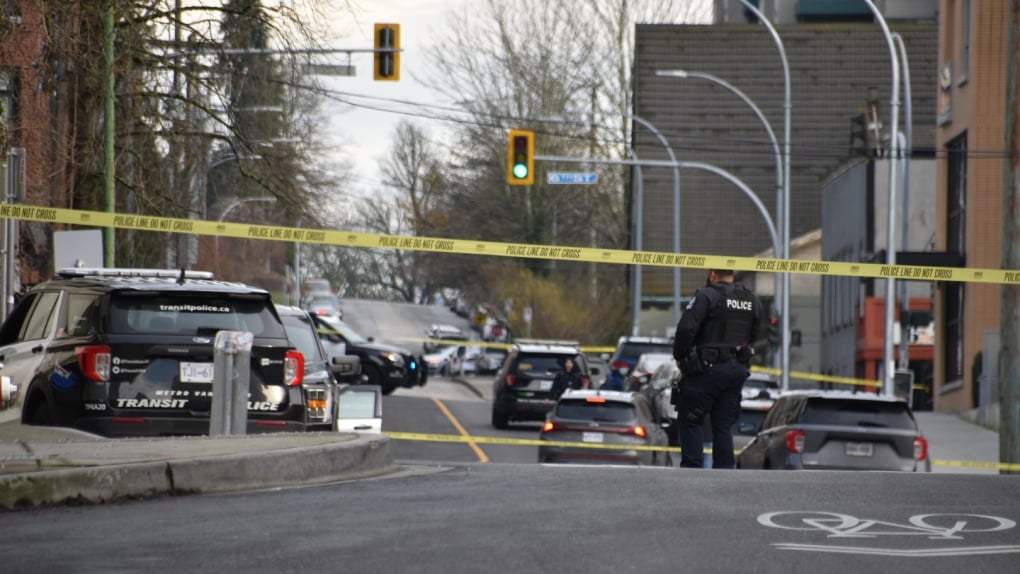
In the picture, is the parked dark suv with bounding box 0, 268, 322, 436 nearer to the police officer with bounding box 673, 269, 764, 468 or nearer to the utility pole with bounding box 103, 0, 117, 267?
the police officer with bounding box 673, 269, 764, 468

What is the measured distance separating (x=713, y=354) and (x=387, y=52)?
46.9ft

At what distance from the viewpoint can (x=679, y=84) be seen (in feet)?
229

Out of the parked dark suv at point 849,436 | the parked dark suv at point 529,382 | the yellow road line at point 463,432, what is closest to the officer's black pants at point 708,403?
the parked dark suv at point 849,436

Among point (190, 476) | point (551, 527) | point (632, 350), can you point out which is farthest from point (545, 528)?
point (632, 350)

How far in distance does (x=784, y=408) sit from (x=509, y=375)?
57.0 feet

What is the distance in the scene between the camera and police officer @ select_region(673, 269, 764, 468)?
1450 cm

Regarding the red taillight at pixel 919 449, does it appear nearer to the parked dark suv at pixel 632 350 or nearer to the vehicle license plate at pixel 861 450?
the vehicle license plate at pixel 861 450

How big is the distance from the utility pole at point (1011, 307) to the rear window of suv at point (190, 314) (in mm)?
10231

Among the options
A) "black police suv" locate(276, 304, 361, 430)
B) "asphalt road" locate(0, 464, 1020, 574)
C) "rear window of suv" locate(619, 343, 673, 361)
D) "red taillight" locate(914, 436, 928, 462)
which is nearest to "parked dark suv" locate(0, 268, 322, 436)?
"black police suv" locate(276, 304, 361, 430)

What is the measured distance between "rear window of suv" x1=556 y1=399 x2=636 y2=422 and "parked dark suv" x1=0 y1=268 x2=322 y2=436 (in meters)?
11.5

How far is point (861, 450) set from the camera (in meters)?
20.0

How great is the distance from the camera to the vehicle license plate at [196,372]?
1399cm

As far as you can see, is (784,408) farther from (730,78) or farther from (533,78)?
(730,78)

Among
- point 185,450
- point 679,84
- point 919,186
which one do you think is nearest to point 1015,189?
point 185,450
